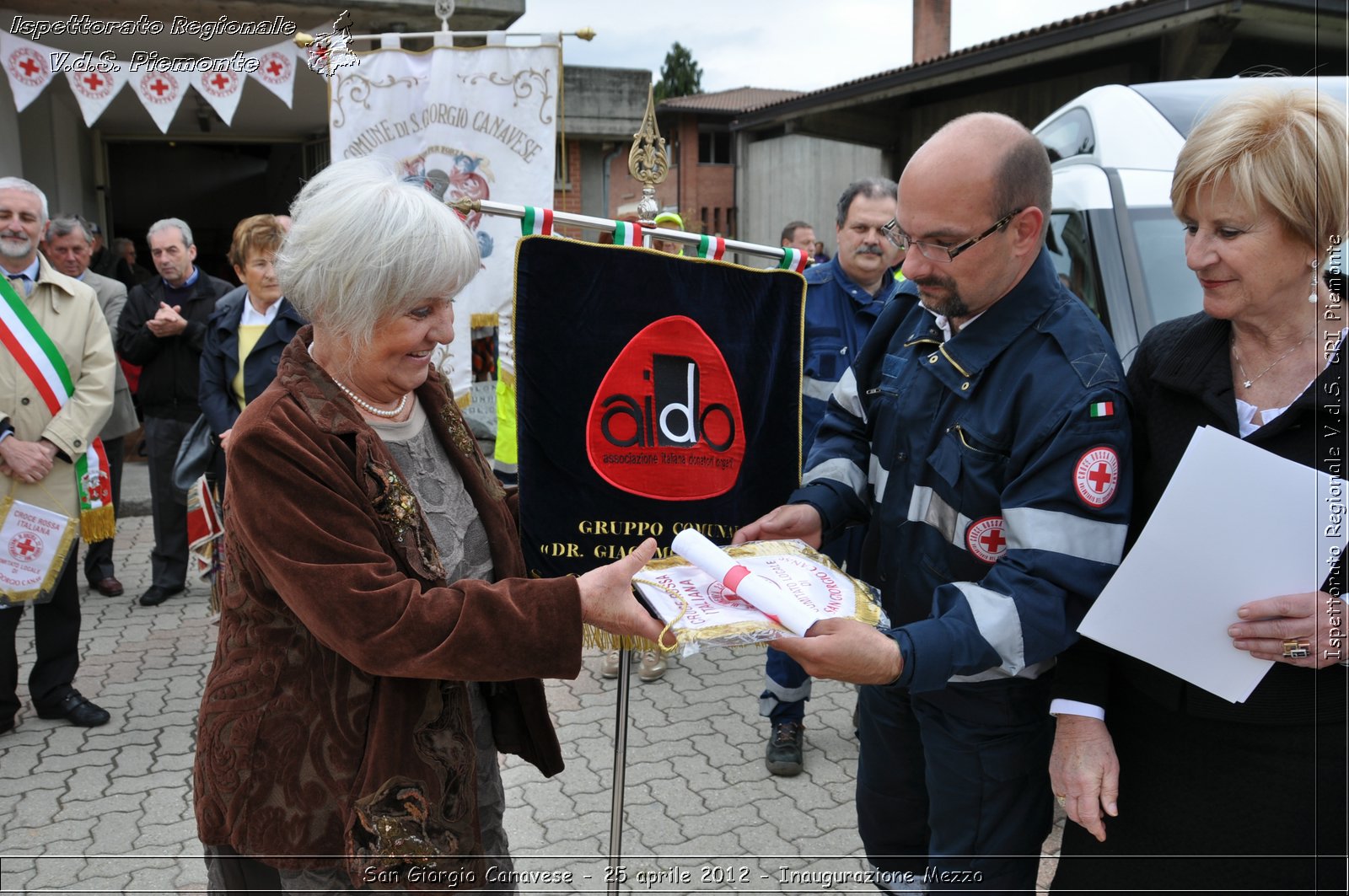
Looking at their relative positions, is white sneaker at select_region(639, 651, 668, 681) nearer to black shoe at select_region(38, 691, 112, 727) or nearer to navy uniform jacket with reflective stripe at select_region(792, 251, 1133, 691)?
black shoe at select_region(38, 691, 112, 727)

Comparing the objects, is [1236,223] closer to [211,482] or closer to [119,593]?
[211,482]

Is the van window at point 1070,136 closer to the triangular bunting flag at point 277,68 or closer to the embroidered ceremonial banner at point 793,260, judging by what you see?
the embroidered ceremonial banner at point 793,260

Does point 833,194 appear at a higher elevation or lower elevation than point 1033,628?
higher

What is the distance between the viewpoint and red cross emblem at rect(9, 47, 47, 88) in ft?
21.0

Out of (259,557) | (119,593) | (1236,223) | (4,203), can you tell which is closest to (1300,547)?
(1236,223)

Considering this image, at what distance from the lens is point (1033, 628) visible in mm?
1761

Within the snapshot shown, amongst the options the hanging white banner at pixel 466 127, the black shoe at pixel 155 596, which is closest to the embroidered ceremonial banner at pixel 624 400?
the hanging white banner at pixel 466 127

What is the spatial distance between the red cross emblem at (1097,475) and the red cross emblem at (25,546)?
4123 millimetres

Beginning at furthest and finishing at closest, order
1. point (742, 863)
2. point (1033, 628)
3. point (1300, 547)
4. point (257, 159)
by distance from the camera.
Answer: point (257, 159), point (742, 863), point (1033, 628), point (1300, 547)

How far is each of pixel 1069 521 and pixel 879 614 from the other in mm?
388

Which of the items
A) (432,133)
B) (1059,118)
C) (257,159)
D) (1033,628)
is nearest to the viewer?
(1033,628)

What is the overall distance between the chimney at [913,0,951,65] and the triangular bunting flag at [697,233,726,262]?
1928 centimetres

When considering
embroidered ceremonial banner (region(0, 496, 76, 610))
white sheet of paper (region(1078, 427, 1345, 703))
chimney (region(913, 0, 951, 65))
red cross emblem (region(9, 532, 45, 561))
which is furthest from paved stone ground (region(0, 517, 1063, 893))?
chimney (region(913, 0, 951, 65))

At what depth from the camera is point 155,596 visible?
610cm
